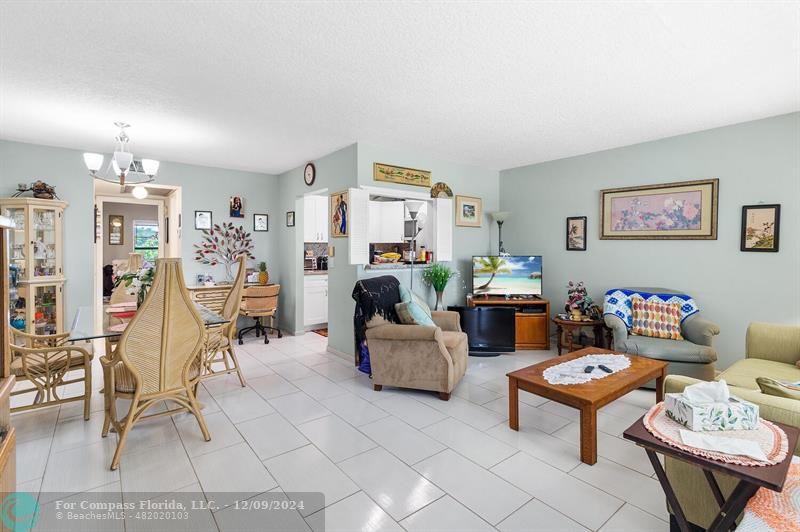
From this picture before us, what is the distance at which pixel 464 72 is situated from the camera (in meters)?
2.65

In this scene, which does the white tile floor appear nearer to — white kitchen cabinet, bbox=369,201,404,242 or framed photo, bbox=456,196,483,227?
framed photo, bbox=456,196,483,227

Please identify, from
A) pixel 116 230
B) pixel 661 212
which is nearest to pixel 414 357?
pixel 661 212

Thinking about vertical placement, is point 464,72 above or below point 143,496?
above

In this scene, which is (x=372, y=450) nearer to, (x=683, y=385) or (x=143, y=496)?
(x=143, y=496)

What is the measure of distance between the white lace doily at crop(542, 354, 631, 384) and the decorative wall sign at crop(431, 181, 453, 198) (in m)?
2.68

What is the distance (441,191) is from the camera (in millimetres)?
5141

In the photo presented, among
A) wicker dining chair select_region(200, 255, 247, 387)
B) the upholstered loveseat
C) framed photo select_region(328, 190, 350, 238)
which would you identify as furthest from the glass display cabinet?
the upholstered loveseat

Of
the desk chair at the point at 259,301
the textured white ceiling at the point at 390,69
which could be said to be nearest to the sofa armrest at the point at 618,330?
the textured white ceiling at the point at 390,69

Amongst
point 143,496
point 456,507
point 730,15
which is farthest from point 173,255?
point 730,15

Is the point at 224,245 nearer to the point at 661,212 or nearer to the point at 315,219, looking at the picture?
the point at 315,219

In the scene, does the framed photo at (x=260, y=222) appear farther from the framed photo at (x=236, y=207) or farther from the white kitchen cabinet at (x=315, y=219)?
the white kitchen cabinet at (x=315, y=219)

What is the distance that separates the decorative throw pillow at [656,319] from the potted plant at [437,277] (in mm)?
2032

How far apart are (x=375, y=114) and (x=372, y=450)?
2659 millimetres

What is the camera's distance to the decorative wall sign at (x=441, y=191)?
5066 mm
